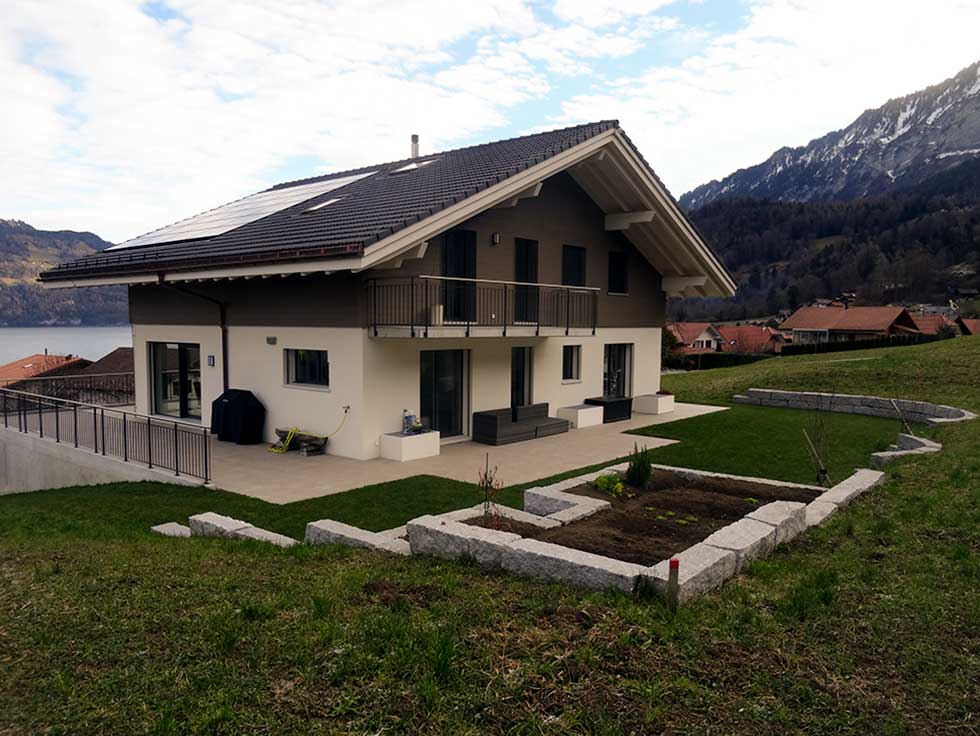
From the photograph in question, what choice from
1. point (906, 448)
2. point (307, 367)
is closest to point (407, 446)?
point (307, 367)

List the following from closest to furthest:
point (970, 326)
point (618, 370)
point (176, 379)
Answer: point (176, 379) → point (618, 370) → point (970, 326)

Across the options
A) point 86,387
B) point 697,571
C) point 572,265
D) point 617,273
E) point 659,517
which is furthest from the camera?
point 617,273

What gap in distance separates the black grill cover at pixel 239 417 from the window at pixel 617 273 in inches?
386

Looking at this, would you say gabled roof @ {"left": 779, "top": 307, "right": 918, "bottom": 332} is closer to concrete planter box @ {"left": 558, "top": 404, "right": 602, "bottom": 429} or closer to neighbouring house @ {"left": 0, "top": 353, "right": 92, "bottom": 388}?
concrete planter box @ {"left": 558, "top": 404, "right": 602, "bottom": 429}

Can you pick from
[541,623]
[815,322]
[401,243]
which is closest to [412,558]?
[541,623]

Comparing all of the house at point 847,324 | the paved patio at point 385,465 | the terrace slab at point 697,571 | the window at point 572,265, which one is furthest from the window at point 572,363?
the house at point 847,324

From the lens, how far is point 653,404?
1973 centimetres

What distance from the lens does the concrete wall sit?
1188 cm

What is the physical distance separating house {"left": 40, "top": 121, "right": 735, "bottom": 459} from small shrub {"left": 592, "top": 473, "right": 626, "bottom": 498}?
16.0ft

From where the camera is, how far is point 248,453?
13344 millimetres

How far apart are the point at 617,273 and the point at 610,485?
38.6 feet

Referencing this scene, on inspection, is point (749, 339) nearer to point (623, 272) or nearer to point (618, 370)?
point (618, 370)

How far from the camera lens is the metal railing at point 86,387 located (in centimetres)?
1833

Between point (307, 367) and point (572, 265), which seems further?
point (572, 265)
